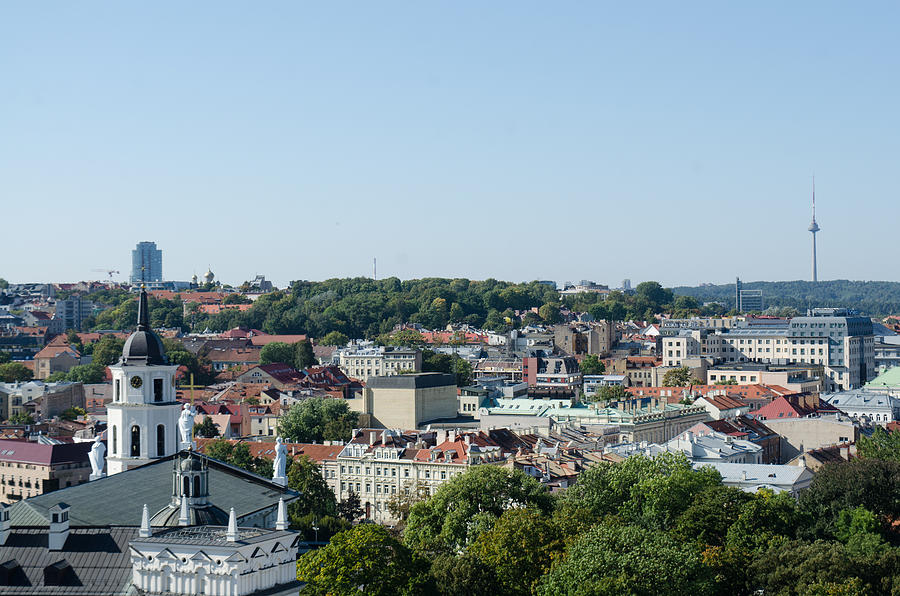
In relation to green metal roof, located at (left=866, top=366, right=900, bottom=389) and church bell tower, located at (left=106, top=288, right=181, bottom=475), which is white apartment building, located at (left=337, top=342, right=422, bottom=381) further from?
church bell tower, located at (left=106, top=288, right=181, bottom=475)

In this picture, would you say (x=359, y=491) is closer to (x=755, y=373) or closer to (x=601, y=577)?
(x=601, y=577)

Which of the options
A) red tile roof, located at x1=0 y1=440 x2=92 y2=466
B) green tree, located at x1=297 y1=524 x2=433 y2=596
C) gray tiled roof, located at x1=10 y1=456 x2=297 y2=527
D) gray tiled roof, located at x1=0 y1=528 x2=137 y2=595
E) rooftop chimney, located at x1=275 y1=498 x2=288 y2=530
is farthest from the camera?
red tile roof, located at x1=0 y1=440 x2=92 y2=466

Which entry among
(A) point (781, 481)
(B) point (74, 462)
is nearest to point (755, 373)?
(A) point (781, 481)

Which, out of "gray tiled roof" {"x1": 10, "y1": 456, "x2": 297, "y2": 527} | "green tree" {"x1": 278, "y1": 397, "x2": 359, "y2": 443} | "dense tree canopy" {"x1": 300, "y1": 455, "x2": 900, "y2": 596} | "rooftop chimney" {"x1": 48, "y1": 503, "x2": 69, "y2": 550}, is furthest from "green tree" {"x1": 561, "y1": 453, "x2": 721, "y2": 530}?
"green tree" {"x1": 278, "y1": 397, "x2": 359, "y2": 443}

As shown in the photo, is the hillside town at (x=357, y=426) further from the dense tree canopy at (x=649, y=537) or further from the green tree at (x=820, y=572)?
the green tree at (x=820, y=572)

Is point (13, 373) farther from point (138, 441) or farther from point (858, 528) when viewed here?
point (858, 528)

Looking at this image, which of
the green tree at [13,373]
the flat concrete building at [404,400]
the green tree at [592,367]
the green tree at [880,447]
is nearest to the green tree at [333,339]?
the green tree at [592,367]
